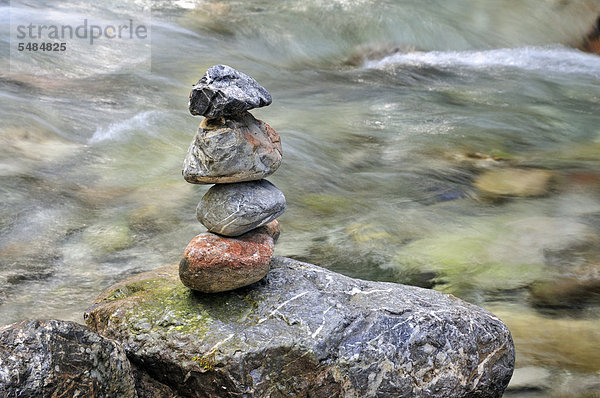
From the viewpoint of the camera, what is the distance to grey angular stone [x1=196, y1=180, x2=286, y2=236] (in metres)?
4.47

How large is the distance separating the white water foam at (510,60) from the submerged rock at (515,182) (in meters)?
5.25

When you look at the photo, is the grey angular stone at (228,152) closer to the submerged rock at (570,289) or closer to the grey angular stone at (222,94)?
the grey angular stone at (222,94)

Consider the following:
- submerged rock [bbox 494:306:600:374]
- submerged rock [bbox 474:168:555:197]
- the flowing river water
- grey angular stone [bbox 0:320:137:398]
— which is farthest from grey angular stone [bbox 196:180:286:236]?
submerged rock [bbox 474:168:555:197]

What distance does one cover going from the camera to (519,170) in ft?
30.7

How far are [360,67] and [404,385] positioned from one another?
1060 cm

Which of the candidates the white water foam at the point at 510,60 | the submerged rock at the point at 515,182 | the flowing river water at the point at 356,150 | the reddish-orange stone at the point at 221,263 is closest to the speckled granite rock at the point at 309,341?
the reddish-orange stone at the point at 221,263

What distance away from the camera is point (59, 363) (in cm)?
353

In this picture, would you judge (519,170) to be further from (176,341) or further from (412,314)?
(176,341)

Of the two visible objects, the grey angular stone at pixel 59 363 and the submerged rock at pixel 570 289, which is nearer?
the grey angular stone at pixel 59 363

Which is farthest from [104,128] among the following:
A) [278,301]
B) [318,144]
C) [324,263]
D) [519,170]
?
[278,301]

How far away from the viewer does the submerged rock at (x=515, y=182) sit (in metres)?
8.61

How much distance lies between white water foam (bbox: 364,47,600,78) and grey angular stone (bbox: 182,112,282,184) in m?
10.0

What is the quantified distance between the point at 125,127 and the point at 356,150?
323 centimetres

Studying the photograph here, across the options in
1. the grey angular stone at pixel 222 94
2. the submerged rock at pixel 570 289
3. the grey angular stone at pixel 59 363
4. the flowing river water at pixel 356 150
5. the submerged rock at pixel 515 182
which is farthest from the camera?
the submerged rock at pixel 515 182
